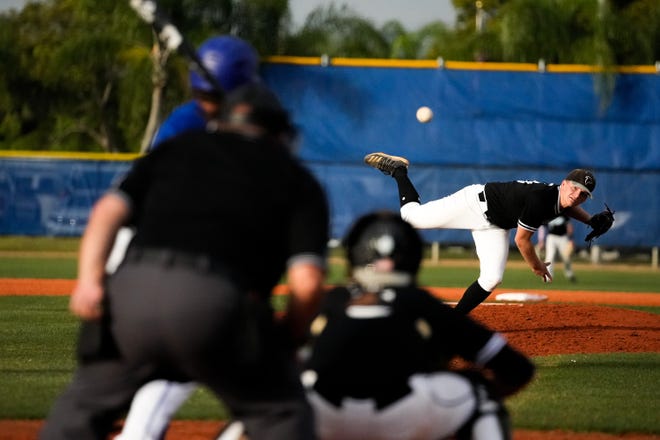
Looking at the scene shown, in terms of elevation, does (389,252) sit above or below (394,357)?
above

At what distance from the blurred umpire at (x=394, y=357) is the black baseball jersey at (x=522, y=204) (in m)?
6.24

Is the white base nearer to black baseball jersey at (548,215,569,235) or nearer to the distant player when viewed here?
black baseball jersey at (548,215,569,235)

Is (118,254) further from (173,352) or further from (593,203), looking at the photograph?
(593,203)

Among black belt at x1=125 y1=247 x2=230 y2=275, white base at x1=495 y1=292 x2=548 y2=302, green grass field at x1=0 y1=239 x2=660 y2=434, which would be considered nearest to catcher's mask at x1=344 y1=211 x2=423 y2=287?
black belt at x1=125 y1=247 x2=230 y2=275

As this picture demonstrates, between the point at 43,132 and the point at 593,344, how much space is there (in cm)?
3035

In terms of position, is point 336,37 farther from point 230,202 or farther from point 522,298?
point 230,202

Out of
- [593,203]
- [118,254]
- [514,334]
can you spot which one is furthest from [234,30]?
[118,254]

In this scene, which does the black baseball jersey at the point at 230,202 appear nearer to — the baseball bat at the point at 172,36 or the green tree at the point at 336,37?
the baseball bat at the point at 172,36

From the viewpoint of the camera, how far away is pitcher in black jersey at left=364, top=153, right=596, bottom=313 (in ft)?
32.7

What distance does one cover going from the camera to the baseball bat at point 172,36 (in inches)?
157

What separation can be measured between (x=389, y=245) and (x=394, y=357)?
0.38 meters

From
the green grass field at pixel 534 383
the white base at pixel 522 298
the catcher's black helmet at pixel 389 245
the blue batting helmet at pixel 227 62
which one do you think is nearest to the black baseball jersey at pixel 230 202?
the catcher's black helmet at pixel 389 245

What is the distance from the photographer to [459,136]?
87.8ft

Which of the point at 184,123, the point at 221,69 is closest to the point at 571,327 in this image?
the point at 184,123
